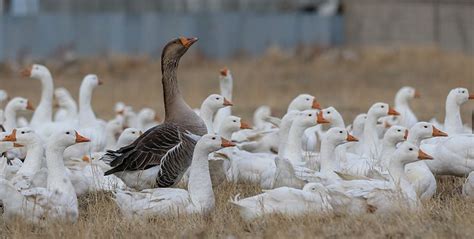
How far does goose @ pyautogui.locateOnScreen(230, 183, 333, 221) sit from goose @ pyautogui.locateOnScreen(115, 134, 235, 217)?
1.12ft

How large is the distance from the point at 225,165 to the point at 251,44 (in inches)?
771

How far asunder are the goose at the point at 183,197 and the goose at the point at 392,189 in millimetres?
985

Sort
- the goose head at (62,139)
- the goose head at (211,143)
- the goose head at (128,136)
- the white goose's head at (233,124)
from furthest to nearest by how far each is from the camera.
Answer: the goose head at (128,136), the white goose's head at (233,124), the goose head at (62,139), the goose head at (211,143)

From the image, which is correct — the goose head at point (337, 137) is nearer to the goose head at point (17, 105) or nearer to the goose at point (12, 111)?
the goose at point (12, 111)

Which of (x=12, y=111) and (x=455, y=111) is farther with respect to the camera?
(x=12, y=111)

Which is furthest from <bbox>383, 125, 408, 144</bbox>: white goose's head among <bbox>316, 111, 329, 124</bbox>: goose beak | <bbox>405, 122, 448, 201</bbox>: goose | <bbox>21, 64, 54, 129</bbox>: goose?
<bbox>21, 64, 54, 129</bbox>: goose

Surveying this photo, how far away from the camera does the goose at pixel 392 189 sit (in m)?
8.36

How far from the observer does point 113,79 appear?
82.8 ft

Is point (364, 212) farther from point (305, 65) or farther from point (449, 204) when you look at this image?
point (305, 65)

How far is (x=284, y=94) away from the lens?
72.5 feet

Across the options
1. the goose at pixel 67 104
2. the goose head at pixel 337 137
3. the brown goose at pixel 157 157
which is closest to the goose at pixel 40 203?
the brown goose at pixel 157 157

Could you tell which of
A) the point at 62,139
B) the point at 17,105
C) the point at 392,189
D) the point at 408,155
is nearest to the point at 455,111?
the point at 408,155

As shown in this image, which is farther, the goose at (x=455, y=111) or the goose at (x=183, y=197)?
the goose at (x=455, y=111)

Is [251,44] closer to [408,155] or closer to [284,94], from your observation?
[284,94]
